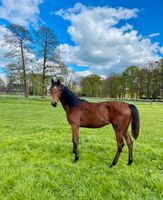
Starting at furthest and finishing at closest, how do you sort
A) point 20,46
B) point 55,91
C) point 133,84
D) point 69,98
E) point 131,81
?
point 131,81
point 133,84
point 20,46
point 69,98
point 55,91

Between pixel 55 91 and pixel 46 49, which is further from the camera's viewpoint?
pixel 46 49

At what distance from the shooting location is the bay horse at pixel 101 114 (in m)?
4.51

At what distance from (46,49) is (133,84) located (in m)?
34.4

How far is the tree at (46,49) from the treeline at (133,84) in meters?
31.8

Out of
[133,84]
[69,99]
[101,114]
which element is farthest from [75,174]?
[133,84]

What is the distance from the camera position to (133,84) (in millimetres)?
58156

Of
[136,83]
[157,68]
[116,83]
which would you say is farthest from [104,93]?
[157,68]

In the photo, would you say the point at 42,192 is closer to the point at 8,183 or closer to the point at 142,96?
the point at 8,183

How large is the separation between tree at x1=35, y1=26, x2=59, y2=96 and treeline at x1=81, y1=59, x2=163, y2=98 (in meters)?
31.8

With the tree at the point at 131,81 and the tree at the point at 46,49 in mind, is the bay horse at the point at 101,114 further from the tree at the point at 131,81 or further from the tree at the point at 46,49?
the tree at the point at 131,81

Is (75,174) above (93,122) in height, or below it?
below

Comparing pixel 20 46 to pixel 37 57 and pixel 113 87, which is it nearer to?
pixel 37 57

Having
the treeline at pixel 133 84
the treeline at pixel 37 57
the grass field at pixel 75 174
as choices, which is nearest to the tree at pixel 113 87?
the treeline at pixel 133 84

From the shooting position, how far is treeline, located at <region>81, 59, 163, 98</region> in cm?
5288
